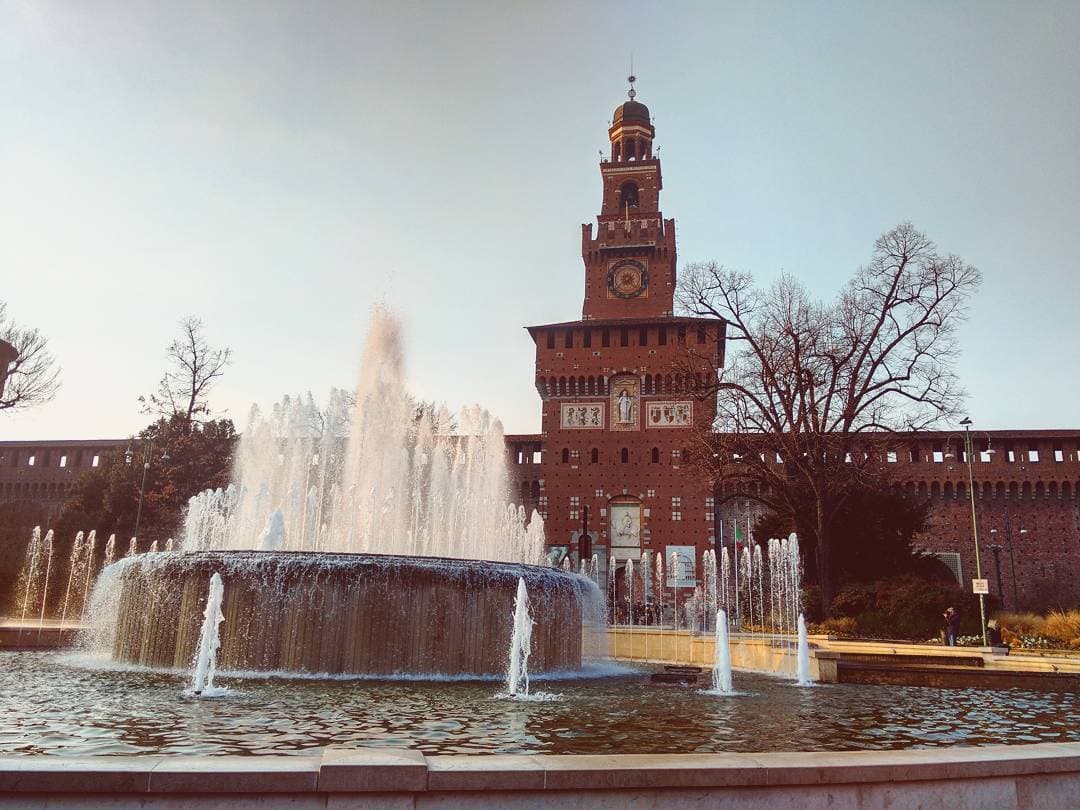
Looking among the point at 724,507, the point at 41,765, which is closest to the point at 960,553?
the point at 724,507

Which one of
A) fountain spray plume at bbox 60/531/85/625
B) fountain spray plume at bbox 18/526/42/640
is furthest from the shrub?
fountain spray plume at bbox 18/526/42/640

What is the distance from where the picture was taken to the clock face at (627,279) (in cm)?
3941

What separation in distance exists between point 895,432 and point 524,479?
61.7ft

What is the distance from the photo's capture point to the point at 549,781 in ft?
→ 10.5

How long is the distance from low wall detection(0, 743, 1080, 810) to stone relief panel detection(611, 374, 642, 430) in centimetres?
3204

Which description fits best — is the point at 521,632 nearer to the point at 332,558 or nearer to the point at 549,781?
the point at 332,558

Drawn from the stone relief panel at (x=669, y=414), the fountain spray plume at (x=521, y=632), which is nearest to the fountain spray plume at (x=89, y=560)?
the fountain spray plume at (x=521, y=632)

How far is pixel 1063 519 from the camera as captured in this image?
34.9 metres

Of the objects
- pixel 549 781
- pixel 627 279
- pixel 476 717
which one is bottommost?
pixel 476 717

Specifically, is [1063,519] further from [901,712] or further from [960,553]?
[901,712]

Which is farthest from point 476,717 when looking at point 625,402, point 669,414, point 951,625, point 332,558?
point 625,402

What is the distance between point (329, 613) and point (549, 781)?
670cm

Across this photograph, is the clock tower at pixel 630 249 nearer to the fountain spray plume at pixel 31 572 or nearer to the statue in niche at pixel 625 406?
the statue in niche at pixel 625 406

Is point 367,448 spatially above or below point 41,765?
above
